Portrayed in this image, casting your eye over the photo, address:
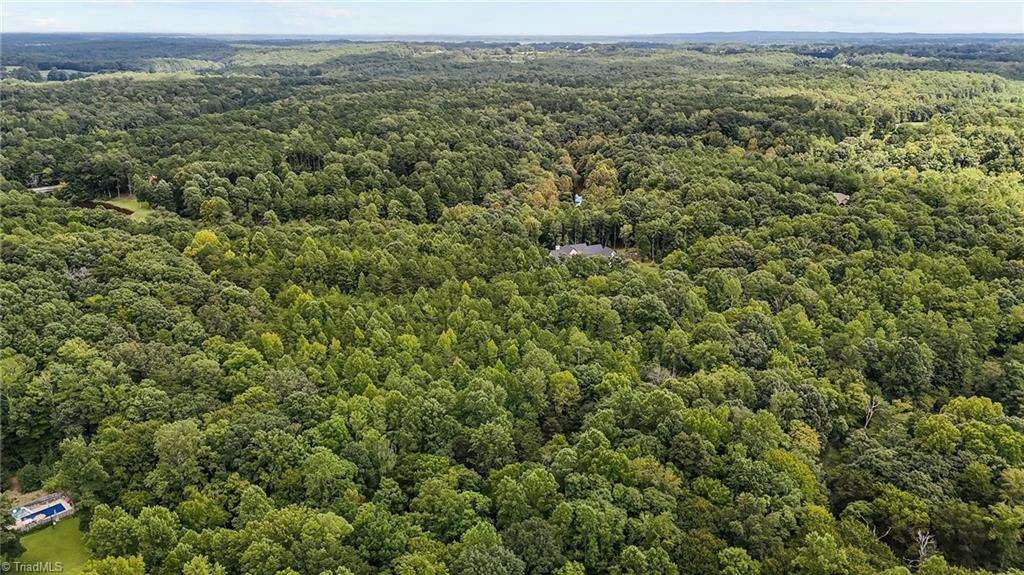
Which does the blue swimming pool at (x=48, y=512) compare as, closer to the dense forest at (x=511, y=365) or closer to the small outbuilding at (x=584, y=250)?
the dense forest at (x=511, y=365)

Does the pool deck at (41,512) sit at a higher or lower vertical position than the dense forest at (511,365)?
lower

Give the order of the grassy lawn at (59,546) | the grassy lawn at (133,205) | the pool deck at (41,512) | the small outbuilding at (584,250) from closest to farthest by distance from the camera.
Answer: the grassy lawn at (59,546), the pool deck at (41,512), the small outbuilding at (584,250), the grassy lawn at (133,205)

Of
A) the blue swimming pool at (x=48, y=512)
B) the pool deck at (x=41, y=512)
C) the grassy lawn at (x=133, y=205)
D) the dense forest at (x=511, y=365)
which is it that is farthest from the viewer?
the grassy lawn at (x=133, y=205)

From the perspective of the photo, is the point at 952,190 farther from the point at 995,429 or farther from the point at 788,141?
the point at 995,429

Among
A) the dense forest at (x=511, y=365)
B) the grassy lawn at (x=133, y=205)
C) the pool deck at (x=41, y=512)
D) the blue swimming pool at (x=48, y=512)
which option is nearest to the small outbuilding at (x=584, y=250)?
the dense forest at (x=511, y=365)

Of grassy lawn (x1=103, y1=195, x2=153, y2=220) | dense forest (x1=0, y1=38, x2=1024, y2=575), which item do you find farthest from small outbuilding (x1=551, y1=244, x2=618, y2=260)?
grassy lawn (x1=103, y1=195, x2=153, y2=220)

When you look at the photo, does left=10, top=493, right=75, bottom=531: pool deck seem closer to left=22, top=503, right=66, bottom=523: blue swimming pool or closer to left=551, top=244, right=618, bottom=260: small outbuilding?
left=22, top=503, right=66, bottom=523: blue swimming pool

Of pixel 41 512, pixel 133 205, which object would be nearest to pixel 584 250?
pixel 41 512
